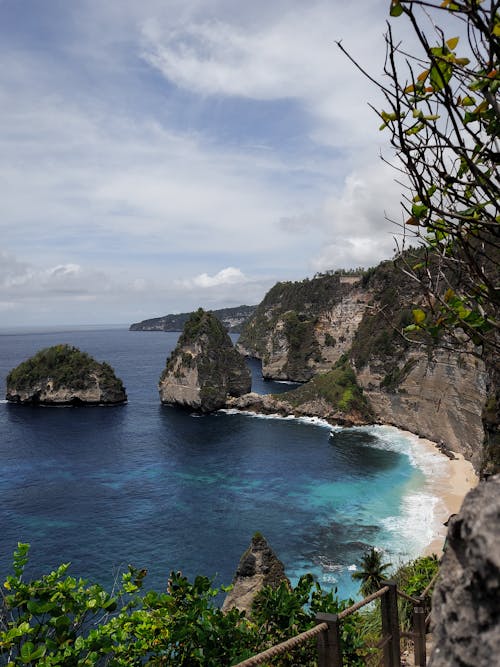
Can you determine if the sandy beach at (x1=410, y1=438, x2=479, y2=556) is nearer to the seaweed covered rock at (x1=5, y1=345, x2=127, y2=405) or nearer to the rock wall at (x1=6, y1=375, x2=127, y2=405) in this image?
the rock wall at (x1=6, y1=375, x2=127, y2=405)

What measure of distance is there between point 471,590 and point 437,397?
75094mm

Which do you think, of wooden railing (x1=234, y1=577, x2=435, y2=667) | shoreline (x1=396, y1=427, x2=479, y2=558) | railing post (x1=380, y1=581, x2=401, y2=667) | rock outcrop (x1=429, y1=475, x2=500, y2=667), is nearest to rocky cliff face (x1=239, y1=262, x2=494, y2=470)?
shoreline (x1=396, y1=427, x2=479, y2=558)

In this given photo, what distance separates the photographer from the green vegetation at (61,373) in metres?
107

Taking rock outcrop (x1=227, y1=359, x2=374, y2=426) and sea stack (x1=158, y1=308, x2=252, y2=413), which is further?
sea stack (x1=158, y1=308, x2=252, y2=413)

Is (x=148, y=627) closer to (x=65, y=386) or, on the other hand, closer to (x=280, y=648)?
(x=280, y=648)

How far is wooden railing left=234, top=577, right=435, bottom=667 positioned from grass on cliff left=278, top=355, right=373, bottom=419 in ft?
265

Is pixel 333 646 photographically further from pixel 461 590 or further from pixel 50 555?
pixel 50 555

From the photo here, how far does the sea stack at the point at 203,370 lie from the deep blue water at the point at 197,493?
9.76 m

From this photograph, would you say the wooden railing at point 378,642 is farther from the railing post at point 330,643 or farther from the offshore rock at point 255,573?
the offshore rock at point 255,573

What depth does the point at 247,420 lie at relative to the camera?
9231 centimetres

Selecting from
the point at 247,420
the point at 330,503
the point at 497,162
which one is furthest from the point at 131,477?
the point at 497,162

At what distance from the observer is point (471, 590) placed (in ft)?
10.1

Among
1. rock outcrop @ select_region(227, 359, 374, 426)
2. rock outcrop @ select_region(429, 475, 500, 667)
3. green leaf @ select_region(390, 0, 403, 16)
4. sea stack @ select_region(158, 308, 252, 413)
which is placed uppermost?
→ green leaf @ select_region(390, 0, 403, 16)

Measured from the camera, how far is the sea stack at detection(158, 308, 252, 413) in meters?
101
